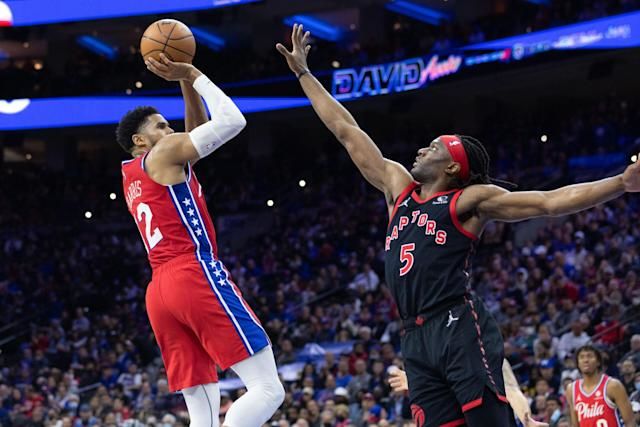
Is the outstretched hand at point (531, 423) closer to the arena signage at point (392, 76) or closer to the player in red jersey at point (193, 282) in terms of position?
the player in red jersey at point (193, 282)

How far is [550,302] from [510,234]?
4.65 m

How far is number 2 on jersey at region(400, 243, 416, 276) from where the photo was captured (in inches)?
194

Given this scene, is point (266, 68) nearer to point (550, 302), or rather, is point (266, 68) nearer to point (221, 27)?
point (221, 27)

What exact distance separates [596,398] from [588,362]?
0.33 meters

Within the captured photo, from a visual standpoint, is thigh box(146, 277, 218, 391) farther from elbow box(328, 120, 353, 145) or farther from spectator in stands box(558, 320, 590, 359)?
spectator in stands box(558, 320, 590, 359)

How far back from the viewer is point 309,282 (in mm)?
20266

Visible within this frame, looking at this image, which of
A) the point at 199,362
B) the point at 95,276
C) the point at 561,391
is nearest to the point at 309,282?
the point at 95,276

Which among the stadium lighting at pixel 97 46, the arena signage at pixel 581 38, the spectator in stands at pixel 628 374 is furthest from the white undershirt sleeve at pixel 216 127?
the stadium lighting at pixel 97 46

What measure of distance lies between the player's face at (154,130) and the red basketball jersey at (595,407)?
456cm

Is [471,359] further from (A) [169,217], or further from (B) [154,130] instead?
(B) [154,130]

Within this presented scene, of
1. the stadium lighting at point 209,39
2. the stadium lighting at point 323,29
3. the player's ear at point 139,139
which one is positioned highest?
the stadium lighting at point 209,39

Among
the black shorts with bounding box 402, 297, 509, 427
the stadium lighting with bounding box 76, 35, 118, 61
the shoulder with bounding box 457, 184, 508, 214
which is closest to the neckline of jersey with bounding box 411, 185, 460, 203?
the shoulder with bounding box 457, 184, 508, 214

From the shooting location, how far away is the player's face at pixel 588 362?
8383 millimetres

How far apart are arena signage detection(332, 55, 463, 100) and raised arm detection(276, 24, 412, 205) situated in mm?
16301
